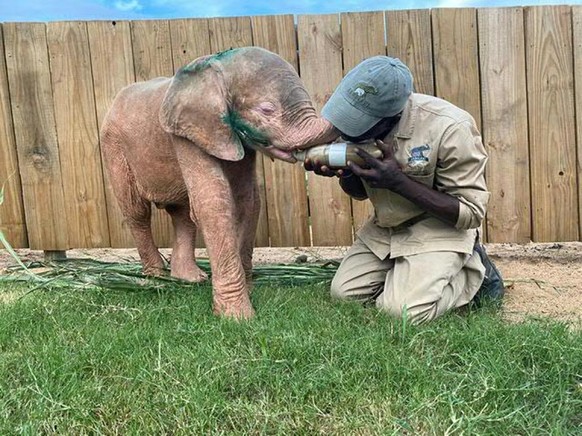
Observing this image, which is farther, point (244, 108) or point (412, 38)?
point (412, 38)

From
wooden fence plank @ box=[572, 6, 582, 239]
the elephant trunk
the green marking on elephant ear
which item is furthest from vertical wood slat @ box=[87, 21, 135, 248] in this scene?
wooden fence plank @ box=[572, 6, 582, 239]

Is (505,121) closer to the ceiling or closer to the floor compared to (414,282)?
closer to the ceiling

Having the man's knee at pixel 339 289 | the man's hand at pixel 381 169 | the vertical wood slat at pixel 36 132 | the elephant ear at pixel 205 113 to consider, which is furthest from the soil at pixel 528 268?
the elephant ear at pixel 205 113

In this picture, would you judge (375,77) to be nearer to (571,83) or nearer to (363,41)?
(363,41)

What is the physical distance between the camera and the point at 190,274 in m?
3.80

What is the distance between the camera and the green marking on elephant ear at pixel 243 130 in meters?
3.00

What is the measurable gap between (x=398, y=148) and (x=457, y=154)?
290 millimetres

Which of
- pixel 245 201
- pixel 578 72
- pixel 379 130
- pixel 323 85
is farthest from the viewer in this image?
pixel 323 85

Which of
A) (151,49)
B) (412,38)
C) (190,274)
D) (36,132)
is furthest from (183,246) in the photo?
(412,38)

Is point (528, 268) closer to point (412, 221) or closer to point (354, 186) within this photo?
point (412, 221)

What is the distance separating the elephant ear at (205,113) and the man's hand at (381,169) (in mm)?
564

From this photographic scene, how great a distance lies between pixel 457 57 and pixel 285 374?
279cm

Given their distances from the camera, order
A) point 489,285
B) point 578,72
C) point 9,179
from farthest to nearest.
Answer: point 9,179
point 578,72
point 489,285

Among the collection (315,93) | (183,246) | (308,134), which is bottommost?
(183,246)
